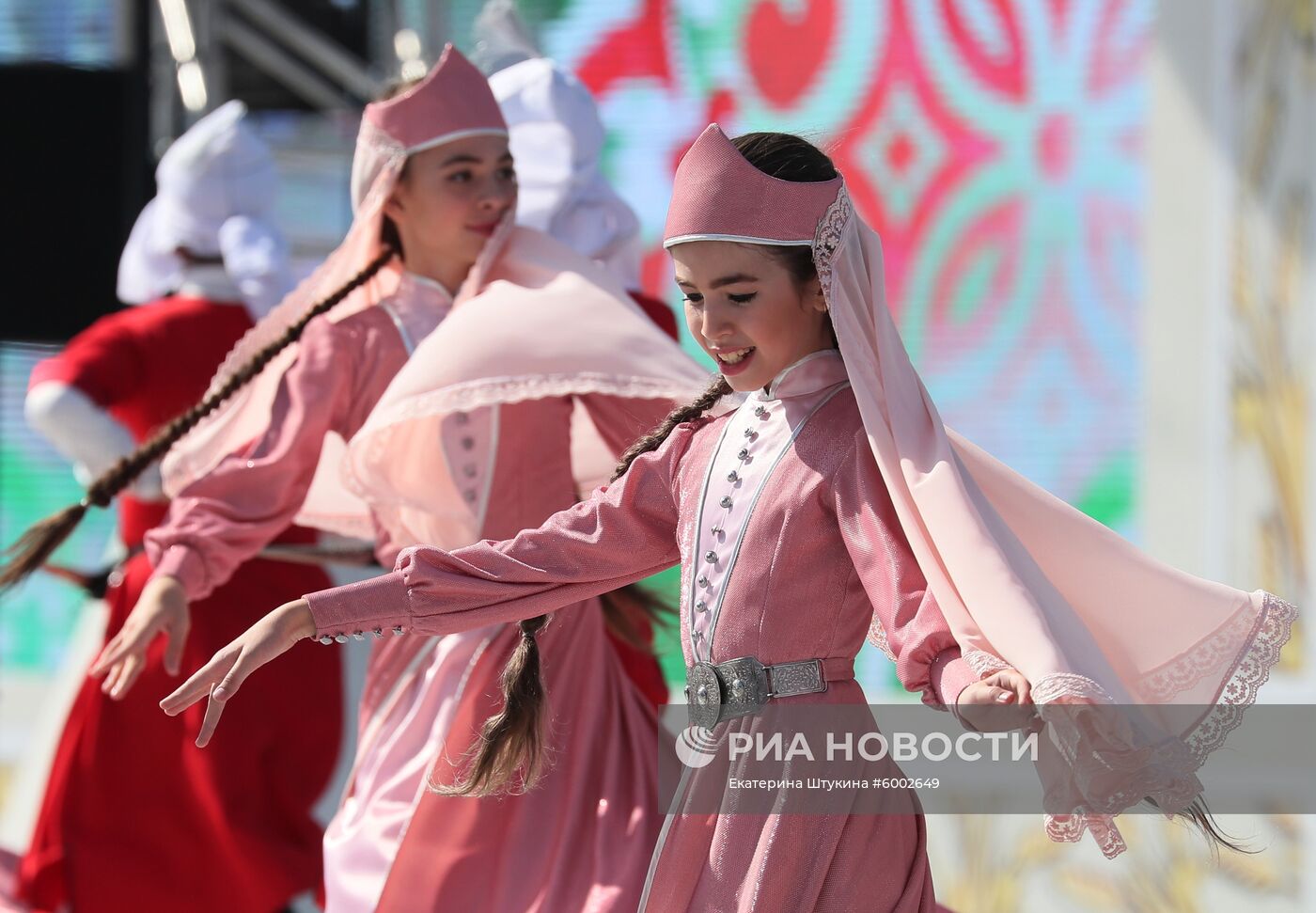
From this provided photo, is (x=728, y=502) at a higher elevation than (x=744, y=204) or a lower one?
lower

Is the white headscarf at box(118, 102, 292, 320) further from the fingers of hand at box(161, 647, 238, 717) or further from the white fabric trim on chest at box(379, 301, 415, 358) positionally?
the fingers of hand at box(161, 647, 238, 717)

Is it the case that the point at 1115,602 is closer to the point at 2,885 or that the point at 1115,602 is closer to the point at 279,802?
the point at 279,802

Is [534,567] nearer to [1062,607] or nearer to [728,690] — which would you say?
[728,690]

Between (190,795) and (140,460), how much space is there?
37.1 inches

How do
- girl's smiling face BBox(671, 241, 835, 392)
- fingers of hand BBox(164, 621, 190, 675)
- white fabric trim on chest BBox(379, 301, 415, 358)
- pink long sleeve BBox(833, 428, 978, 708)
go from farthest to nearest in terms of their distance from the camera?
white fabric trim on chest BBox(379, 301, 415, 358), fingers of hand BBox(164, 621, 190, 675), girl's smiling face BBox(671, 241, 835, 392), pink long sleeve BBox(833, 428, 978, 708)

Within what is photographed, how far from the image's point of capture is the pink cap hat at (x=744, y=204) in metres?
2.00

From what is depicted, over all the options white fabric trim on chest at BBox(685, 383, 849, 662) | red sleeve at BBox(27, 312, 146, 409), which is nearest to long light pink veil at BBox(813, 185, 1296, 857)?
white fabric trim on chest at BBox(685, 383, 849, 662)

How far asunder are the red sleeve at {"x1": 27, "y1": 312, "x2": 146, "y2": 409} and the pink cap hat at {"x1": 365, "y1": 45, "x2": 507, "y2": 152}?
4.20 ft

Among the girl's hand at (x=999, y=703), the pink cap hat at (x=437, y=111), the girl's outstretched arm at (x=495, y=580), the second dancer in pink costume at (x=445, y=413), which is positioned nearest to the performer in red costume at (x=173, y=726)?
the second dancer in pink costume at (x=445, y=413)

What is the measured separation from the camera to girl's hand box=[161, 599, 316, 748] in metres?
1.88

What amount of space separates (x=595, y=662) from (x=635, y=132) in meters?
3.31

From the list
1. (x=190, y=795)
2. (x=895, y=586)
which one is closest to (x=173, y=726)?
(x=190, y=795)

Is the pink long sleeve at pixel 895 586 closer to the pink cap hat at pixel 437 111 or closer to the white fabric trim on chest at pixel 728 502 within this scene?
the white fabric trim on chest at pixel 728 502

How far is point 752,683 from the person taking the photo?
1986mm
